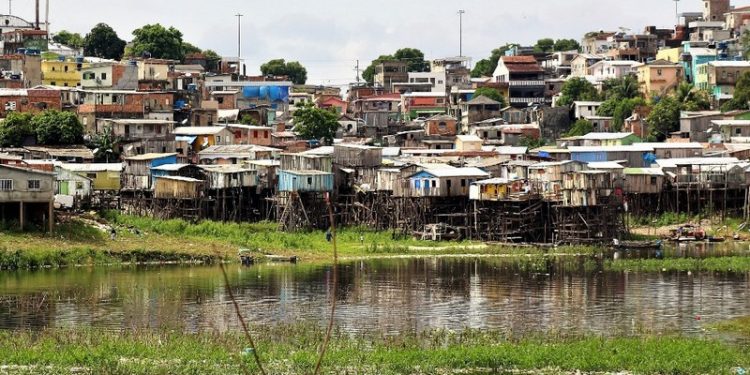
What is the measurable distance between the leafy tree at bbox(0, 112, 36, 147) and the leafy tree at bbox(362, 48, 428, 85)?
55876 mm

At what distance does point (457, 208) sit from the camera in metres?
65.7

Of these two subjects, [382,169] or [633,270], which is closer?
[633,270]

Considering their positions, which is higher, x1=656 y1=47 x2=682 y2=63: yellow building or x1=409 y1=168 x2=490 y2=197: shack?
x1=656 y1=47 x2=682 y2=63: yellow building

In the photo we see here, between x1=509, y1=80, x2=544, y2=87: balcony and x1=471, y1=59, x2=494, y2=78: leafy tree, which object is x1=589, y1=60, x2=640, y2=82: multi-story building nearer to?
x1=509, y1=80, x2=544, y2=87: balcony

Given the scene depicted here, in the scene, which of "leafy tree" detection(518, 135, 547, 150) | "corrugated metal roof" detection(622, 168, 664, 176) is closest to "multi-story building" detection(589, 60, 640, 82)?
"leafy tree" detection(518, 135, 547, 150)

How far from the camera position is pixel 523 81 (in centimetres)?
10400

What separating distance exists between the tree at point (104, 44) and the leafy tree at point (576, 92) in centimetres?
3395

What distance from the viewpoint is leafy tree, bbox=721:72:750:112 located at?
84875mm

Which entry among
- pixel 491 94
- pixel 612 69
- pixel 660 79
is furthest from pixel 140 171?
pixel 612 69

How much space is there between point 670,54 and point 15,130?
1927 inches

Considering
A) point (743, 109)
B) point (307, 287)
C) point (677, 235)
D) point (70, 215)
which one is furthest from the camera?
point (743, 109)

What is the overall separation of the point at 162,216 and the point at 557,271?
67.5 feet

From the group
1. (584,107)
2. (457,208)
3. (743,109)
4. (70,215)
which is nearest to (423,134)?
(584,107)

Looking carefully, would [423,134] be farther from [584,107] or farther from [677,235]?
[677,235]
